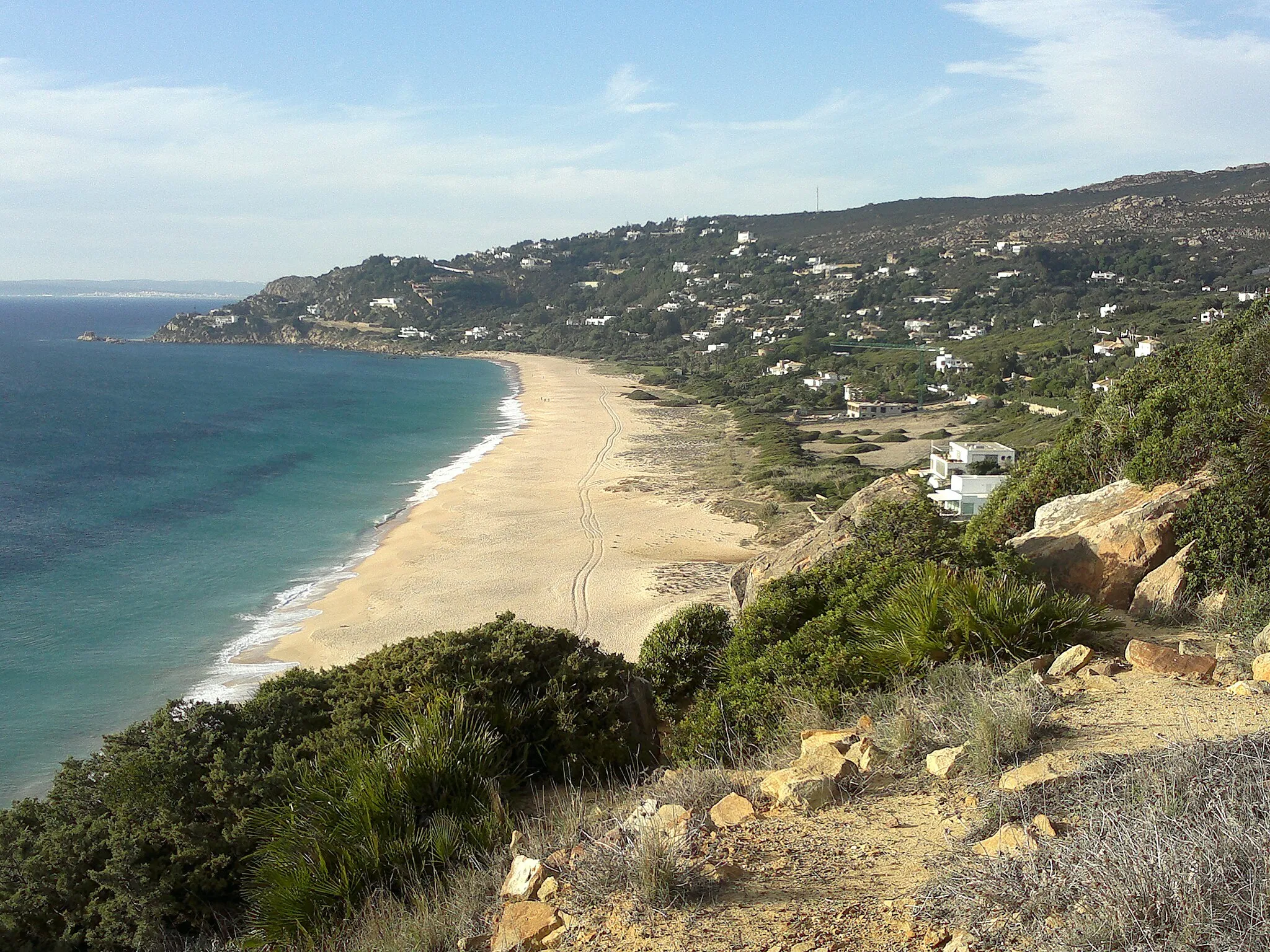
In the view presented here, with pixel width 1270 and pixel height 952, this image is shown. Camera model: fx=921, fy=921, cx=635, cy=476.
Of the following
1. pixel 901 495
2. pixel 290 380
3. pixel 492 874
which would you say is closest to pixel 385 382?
pixel 290 380

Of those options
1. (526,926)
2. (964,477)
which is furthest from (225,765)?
(964,477)

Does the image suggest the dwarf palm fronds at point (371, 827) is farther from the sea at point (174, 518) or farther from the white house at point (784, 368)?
the white house at point (784, 368)

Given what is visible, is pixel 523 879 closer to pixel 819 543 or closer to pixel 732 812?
pixel 732 812

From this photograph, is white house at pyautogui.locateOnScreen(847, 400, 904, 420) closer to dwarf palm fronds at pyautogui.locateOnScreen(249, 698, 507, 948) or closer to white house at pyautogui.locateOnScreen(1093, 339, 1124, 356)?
white house at pyautogui.locateOnScreen(1093, 339, 1124, 356)

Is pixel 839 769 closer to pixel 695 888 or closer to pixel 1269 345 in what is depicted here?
pixel 695 888

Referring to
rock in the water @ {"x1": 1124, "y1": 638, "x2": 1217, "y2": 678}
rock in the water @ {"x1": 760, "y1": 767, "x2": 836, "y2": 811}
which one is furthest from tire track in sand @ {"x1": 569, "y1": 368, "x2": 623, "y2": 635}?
rock in the water @ {"x1": 760, "y1": 767, "x2": 836, "y2": 811}

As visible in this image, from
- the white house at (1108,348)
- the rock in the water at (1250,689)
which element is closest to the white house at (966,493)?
the rock in the water at (1250,689)

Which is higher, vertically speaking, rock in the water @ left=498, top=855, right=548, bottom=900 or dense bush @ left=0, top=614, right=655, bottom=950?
rock in the water @ left=498, top=855, right=548, bottom=900
